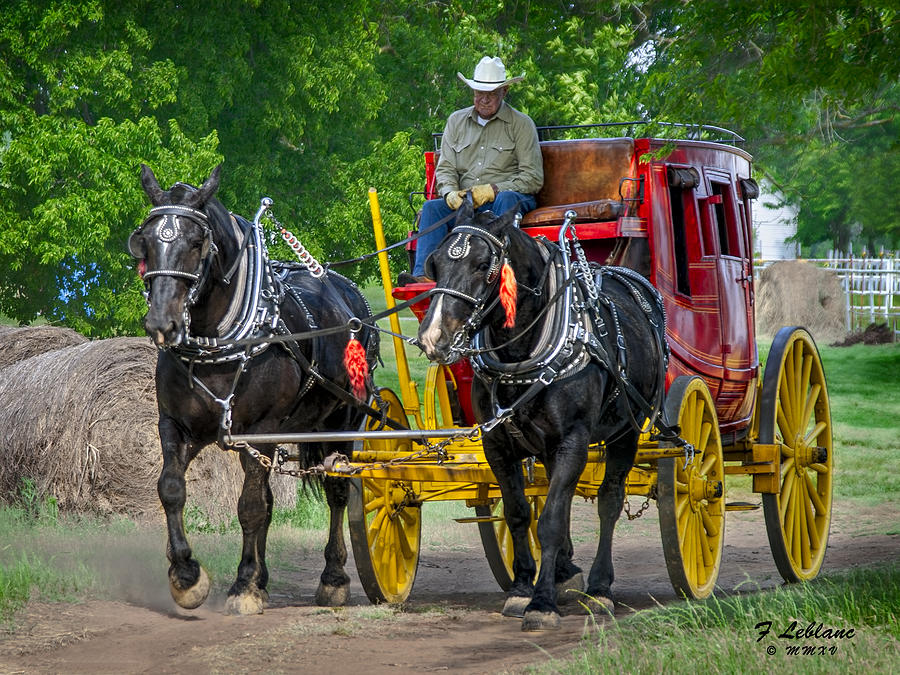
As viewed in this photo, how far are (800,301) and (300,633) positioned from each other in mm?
25235

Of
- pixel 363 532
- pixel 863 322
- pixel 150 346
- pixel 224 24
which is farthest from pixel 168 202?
pixel 863 322

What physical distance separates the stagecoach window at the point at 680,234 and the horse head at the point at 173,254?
315 centimetres

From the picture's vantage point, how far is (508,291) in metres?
5.82

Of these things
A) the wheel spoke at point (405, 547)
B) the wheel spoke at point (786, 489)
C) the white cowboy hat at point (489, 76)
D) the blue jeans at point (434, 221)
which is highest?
the white cowboy hat at point (489, 76)

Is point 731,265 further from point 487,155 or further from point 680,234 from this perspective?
point 487,155

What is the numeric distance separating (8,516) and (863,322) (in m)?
25.7

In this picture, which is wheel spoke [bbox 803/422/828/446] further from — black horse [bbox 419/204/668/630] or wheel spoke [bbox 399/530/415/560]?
wheel spoke [bbox 399/530/415/560]

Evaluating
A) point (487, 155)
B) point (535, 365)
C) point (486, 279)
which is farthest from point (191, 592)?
point (487, 155)

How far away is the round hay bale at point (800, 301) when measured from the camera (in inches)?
1152

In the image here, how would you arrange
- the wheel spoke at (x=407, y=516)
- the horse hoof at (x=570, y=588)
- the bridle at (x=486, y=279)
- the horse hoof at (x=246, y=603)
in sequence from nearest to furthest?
the bridle at (x=486, y=279)
the horse hoof at (x=246, y=603)
the horse hoof at (x=570, y=588)
the wheel spoke at (x=407, y=516)

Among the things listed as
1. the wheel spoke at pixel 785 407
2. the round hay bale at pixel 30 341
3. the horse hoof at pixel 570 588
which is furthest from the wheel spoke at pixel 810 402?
the round hay bale at pixel 30 341

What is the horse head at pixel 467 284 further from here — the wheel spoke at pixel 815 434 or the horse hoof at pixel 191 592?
the wheel spoke at pixel 815 434

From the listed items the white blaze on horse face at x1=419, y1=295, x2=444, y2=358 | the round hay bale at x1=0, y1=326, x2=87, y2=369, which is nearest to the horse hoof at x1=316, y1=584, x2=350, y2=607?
the white blaze on horse face at x1=419, y1=295, x2=444, y2=358

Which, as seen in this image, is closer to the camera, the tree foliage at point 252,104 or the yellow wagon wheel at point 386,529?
the yellow wagon wheel at point 386,529
